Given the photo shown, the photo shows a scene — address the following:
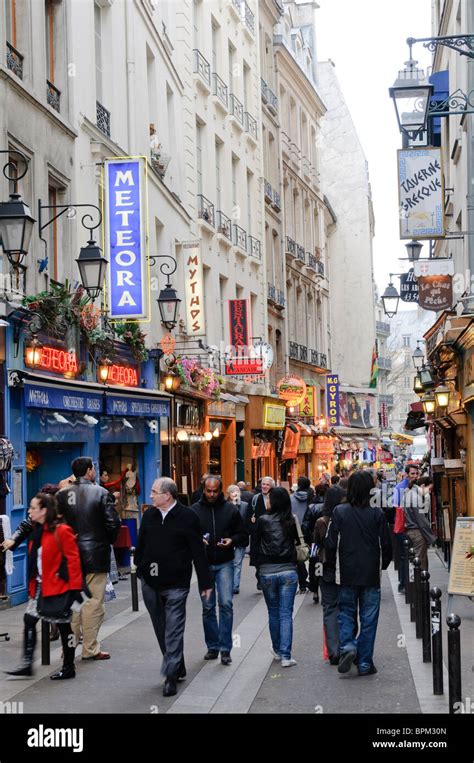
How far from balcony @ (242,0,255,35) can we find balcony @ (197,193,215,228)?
862 cm

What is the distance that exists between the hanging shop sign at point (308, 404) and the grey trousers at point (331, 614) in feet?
98.5

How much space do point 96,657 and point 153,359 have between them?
Result: 12.0m

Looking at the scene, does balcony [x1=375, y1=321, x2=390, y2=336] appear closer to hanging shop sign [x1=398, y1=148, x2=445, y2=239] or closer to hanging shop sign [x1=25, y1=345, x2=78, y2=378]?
hanging shop sign [x1=398, y1=148, x2=445, y2=239]

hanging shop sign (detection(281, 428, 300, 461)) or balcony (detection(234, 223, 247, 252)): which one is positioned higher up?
balcony (detection(234, 223, 247, 252))

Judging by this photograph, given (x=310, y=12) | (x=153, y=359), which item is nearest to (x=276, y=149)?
(x=310, y=12)

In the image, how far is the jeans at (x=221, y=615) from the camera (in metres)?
10.1

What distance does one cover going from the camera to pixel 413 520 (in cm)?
1498

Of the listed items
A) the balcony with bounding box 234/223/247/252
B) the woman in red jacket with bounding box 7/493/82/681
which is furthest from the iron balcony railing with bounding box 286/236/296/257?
the woman in red jacket with bounding box 7/493/82/681

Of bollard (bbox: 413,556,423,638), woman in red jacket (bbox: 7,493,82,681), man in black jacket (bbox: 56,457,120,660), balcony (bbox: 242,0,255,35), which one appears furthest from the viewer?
balcony (bbox: 242,0,255,35)

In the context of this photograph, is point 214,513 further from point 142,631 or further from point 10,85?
point 10,85

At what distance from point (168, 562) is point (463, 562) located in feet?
12.1

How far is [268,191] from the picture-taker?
37.6 metres

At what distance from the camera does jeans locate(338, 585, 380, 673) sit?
30.7 feet

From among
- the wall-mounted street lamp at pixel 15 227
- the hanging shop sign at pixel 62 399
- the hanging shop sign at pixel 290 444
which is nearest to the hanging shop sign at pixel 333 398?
the hanging shop sign at pixel 290 444
